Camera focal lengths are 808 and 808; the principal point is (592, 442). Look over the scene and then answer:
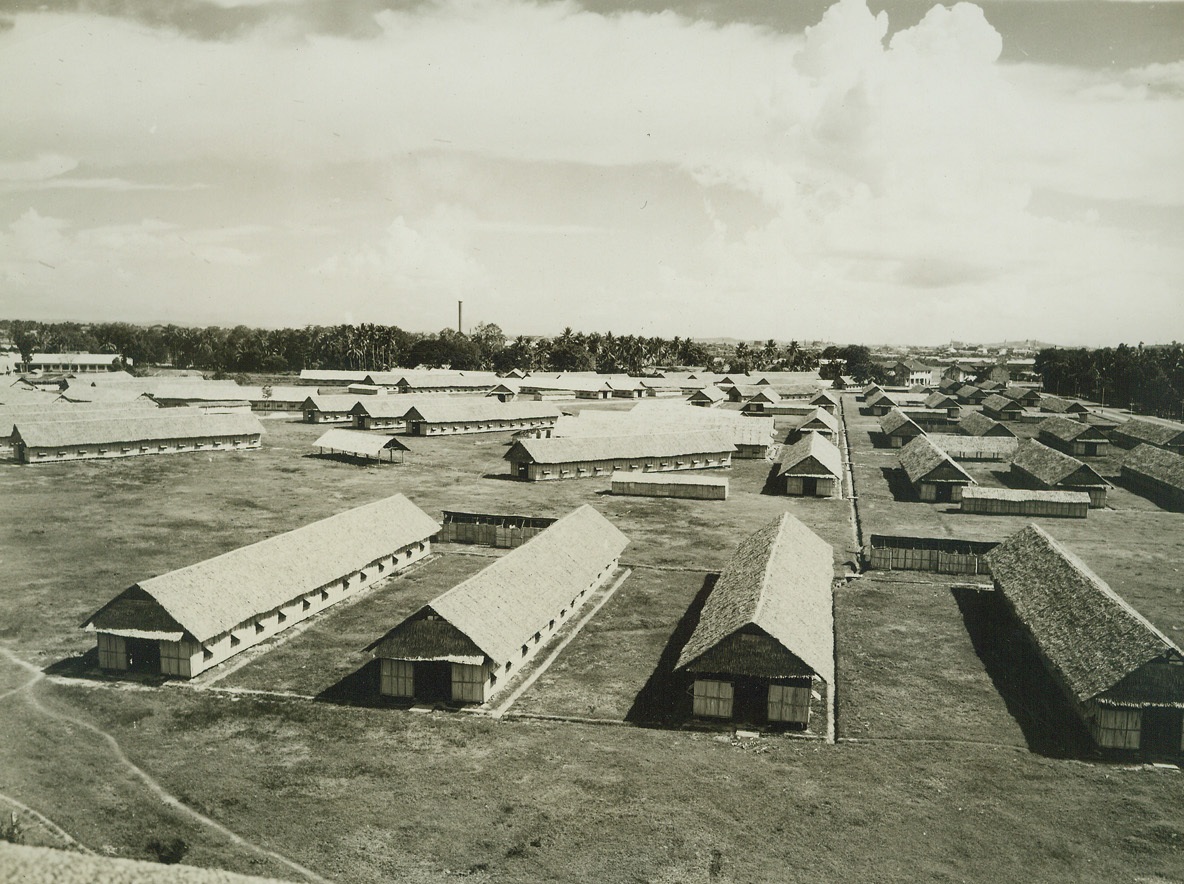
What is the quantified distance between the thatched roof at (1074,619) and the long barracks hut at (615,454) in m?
39.1

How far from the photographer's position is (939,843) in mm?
21859

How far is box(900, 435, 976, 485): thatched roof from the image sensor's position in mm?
65250

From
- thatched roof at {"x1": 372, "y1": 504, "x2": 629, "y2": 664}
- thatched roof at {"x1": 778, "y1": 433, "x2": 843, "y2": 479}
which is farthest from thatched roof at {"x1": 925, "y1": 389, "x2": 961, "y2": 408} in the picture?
thatched roof at {"x1": 372, "y1": 504, "x2": 629, "y2": 664}

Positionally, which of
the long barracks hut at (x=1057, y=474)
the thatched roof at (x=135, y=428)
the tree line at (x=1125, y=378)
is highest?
the tree line at (x=1125, y=378)

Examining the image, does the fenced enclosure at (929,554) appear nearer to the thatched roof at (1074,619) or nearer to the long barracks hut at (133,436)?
the thatched roof at (1074,619)

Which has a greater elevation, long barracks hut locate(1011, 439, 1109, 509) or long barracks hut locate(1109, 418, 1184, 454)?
long barracks hut locate(1109, 418, 1184, 454)

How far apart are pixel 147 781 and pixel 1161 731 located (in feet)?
108

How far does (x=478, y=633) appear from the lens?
3059 centimetres

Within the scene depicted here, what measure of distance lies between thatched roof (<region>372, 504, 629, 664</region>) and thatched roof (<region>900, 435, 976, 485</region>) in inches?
1265

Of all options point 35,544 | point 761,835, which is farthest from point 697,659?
point 35,544

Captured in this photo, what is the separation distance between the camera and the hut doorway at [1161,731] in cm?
2695

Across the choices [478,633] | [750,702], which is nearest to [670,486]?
[750,702]

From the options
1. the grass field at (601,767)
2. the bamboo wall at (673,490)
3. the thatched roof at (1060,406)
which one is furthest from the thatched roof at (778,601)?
the thatched roof at (1060,406)

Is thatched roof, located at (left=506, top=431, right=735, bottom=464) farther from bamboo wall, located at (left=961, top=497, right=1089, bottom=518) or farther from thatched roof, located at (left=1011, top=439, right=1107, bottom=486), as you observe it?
thatched roof, located at (left=1011, top=439, right=1107, bottom=486)
